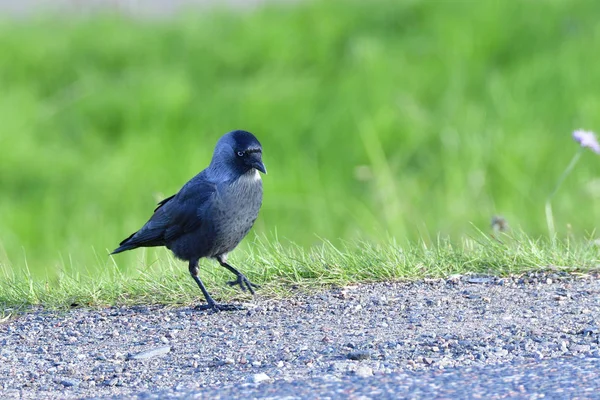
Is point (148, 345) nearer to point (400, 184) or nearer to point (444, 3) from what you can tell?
point (400, 184)

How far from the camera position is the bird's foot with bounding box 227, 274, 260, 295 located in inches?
193

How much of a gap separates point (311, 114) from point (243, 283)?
18.0 ft

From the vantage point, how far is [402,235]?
300 inches

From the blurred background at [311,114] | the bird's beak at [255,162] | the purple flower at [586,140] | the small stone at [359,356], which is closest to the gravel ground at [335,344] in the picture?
the small stone at [359,356]

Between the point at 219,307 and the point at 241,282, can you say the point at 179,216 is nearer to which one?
the point at 241,282

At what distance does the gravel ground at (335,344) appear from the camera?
143 inches

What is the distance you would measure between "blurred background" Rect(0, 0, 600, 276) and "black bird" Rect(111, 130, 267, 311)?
2.43 metres

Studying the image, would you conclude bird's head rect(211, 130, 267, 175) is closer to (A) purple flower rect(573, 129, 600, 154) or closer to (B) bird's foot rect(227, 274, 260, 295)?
(B) bird's foot rect(227, 274, 260, 295)

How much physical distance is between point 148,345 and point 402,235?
11.9ft

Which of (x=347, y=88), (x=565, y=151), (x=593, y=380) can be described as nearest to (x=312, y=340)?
(x=593, y=380)

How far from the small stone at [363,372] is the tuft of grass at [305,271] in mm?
1220

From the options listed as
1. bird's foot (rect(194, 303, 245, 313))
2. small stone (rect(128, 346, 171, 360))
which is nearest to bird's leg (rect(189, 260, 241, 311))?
bird's foot (rect(194, 303, 245, 313))

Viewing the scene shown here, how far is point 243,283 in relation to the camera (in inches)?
197

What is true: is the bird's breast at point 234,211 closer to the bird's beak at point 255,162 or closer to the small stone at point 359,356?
the bird's beak at point 255,162
